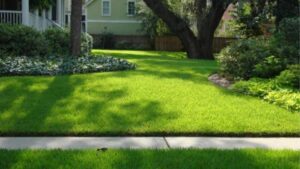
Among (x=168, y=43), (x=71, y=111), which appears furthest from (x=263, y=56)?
(x=168, y=43)

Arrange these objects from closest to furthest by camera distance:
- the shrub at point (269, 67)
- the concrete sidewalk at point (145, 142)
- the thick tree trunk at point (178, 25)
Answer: the concrete sidewalk at point (145, 142) → the shrub at point (269, 67) → the thick tree trunk at point (178, 25)

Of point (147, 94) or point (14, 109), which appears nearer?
point (14, 109)

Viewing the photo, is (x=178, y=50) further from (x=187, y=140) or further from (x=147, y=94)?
(x=187, y=140)

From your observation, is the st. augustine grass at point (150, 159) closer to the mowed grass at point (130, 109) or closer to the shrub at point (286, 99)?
the mowed grass at point (130, 109)

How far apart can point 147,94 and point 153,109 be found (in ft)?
4.26

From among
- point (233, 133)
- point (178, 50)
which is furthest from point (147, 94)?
point (178, 50)

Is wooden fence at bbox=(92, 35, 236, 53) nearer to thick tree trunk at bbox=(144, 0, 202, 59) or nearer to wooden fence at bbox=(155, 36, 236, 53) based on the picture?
wooden fence at bbox=(155, 36, 236, 53)

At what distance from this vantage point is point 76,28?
18203 mm

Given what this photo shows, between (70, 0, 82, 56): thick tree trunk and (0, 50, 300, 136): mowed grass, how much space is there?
6543 mm

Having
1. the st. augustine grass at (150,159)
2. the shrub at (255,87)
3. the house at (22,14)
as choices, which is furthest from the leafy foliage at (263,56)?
the house at (22,14)

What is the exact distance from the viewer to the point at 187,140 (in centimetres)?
691

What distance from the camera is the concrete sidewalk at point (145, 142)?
6434mm

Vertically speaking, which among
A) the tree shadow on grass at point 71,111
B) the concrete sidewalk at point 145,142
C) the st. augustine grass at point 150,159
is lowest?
the concrete sidewalk at point 145,142

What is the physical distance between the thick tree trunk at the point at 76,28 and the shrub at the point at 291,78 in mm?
8929
